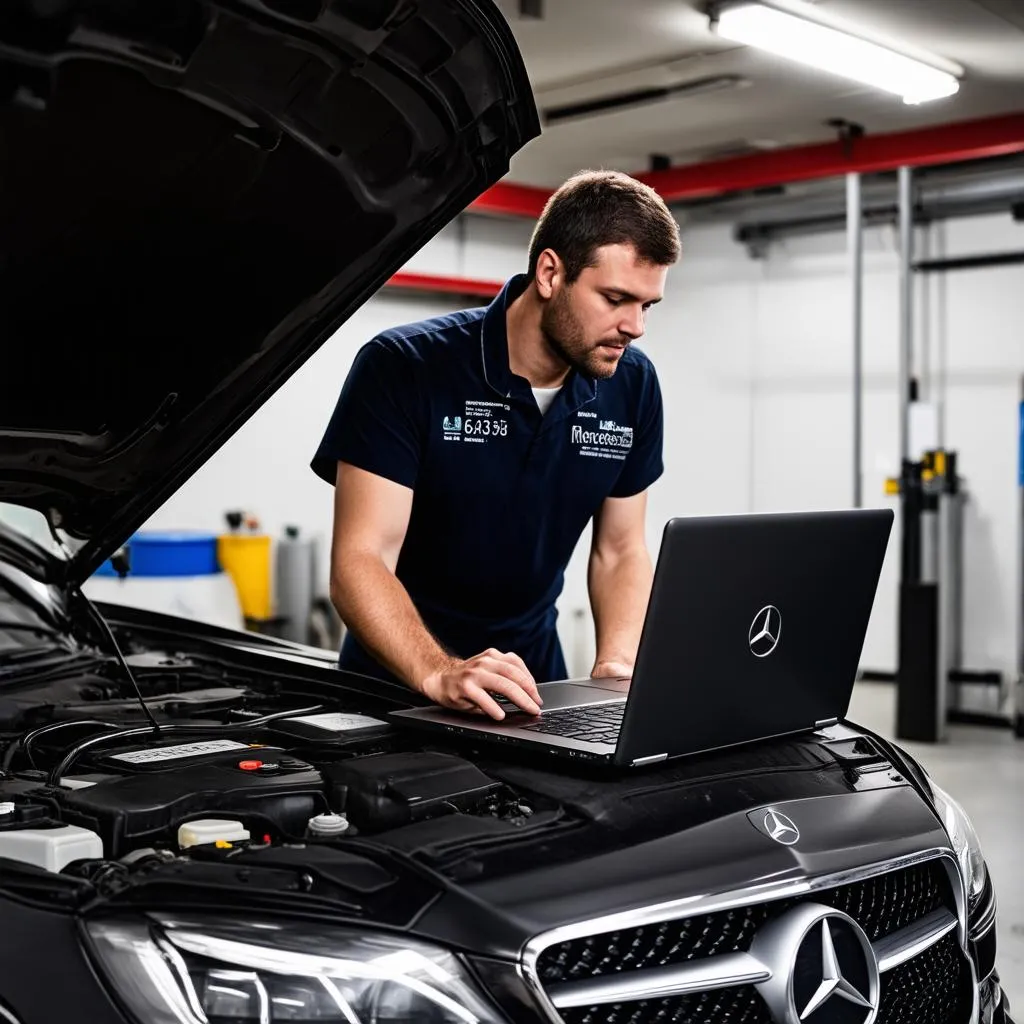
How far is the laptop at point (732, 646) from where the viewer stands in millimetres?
1229

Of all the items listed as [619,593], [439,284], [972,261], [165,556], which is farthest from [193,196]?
[439,284]

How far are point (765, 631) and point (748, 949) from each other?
0.35 metres

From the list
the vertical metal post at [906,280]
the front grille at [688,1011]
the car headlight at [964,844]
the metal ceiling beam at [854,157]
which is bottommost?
the front grille at [688,1011]

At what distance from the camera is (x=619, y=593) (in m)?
2.29

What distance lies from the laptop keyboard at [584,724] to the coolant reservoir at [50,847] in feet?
1.68

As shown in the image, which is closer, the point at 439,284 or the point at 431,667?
the point at 431,667

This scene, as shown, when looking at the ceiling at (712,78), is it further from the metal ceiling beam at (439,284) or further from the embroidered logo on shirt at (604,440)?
the embroidered logo on shirt at (604,440)

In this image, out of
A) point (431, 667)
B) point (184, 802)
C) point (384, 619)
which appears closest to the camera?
point (184, 802)

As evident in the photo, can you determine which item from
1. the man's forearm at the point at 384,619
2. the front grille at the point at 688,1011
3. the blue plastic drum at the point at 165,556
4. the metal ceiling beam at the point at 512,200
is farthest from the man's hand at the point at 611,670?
the metal ceiling beam at the point at 512,200

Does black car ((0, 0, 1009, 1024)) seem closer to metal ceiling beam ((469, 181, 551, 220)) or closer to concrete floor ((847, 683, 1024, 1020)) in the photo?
concrete floor ((847, 683, 1024, 1020))

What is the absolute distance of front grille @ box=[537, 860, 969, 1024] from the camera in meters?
1.05

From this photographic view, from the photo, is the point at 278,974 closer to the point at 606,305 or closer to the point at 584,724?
the point at 584,724

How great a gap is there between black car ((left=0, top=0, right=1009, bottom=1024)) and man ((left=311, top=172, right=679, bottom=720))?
10.5 inches

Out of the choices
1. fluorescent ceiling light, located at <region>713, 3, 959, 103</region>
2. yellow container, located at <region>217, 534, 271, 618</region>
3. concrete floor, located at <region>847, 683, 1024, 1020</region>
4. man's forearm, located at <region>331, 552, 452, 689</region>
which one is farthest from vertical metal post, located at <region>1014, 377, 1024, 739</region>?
man's forearm, located at <region>331, 552, 452, 689</region>
